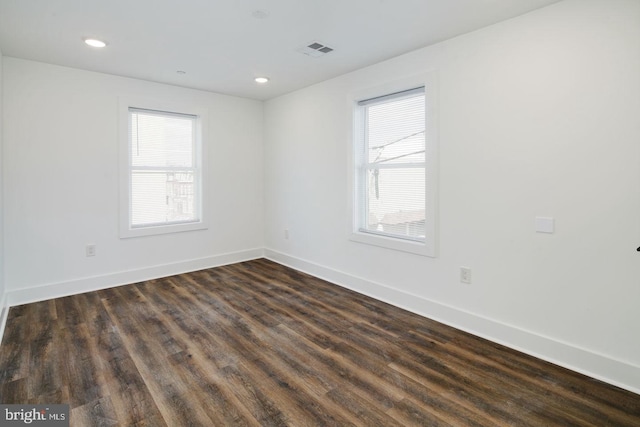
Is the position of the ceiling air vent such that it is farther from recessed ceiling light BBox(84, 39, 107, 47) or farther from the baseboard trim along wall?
the baseboard trim along wall

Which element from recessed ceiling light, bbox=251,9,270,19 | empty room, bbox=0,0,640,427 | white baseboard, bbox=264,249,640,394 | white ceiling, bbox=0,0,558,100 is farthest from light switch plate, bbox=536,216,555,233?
recessed ceiling light, bbox=251,9,270,19

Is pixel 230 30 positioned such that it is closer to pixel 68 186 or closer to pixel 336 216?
pixel 336 216

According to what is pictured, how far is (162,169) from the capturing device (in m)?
4.58

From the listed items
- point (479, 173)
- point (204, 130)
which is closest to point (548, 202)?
point (479, 173)

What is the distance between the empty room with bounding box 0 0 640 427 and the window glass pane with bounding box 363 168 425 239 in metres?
0.02

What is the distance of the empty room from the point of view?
84.2 inches

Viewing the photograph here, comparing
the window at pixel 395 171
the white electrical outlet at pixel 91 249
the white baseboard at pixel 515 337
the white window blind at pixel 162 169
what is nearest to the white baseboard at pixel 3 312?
the white electrical outlet at pixel 91 249

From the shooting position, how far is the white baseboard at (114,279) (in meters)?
3.61

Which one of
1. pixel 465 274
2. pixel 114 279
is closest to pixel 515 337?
pixel 465 274

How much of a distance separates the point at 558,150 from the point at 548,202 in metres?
0.37

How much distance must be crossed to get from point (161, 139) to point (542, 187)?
4.29 metres

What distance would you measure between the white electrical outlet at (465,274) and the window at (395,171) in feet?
1.02

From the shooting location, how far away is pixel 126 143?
4.18 metres

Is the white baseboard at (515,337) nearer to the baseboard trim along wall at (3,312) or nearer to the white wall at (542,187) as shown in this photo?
the white wall at (542,187)
